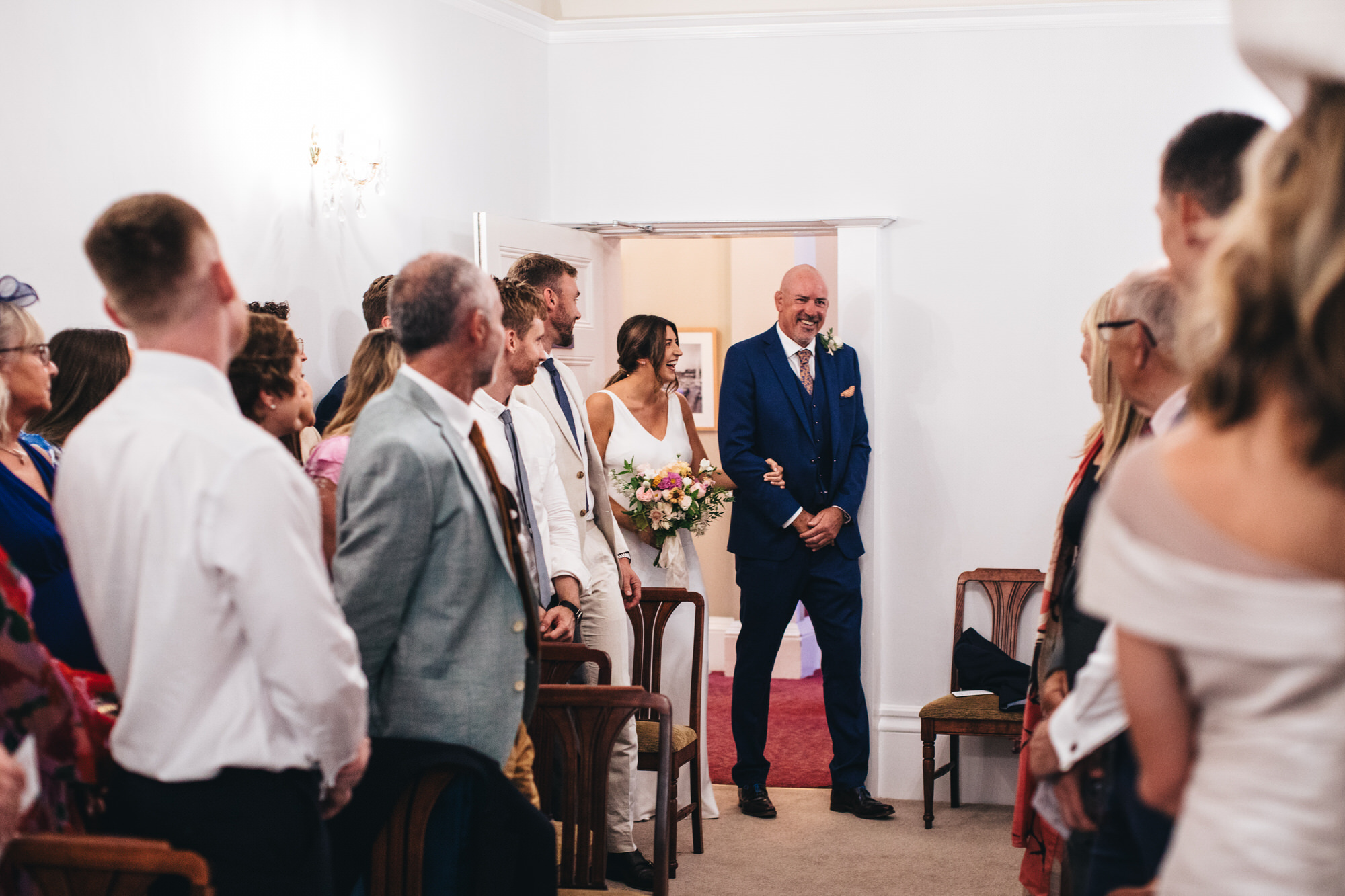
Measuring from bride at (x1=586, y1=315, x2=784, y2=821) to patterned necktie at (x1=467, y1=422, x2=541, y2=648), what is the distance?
2.07 metres

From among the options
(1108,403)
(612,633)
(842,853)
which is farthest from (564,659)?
(842,853)

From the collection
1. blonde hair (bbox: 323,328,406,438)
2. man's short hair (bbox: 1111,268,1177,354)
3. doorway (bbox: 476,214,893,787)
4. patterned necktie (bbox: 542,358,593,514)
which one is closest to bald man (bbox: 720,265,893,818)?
doorway (bbox: 476,214,893,787)

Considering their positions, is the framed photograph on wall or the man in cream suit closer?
the man in cream suit

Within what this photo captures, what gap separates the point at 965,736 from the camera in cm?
511

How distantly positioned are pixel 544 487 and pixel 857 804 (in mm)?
2121

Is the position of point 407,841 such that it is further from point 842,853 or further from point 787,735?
point 787,735

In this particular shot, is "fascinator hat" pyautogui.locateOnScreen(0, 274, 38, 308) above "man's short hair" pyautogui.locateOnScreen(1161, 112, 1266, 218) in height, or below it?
below

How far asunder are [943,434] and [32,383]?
365cm

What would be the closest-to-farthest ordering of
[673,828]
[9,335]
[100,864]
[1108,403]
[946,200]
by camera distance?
1. [100,864]
2. [1108,403]
3. [9,335]
4. [673,828]
5. [946,200]

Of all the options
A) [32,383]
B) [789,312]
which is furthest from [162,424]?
[789,312]

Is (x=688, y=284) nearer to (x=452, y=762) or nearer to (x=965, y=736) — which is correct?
(x=965, y=736)

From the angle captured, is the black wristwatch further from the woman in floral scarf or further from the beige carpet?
the woman in floral scarf

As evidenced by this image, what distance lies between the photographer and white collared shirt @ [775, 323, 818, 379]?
5.02 metres

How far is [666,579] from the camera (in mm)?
4613
